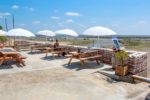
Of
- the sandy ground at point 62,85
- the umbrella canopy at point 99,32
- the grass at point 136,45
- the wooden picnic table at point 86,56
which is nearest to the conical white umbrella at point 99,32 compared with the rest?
the umbrella canopy at point 99,32

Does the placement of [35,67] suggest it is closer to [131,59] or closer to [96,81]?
[96,81]

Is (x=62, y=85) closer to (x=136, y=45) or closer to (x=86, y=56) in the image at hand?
(x=86, y=56)

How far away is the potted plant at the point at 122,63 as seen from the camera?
27.3 feet

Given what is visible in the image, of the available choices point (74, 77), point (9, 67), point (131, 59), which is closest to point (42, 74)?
point (74, 77)

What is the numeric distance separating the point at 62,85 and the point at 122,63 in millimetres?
2702

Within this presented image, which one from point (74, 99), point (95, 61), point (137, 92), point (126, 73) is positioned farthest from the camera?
point (95, 61)

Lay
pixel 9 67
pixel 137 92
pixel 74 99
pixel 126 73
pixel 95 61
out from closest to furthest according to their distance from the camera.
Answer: pixel 74 99, pixel 137 92, pixel 126 73, pixel 9 67, pixel 95 61

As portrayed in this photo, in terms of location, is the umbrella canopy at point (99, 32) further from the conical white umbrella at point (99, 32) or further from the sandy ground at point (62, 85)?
the sandy ground at point (62, 85)

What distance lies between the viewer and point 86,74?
8719 millimetres

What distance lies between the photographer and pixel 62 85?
7238 millimetres

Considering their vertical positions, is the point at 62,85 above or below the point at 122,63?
below

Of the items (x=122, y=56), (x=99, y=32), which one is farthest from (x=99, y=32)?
(x=122, y=56)

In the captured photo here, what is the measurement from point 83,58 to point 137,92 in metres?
3.77

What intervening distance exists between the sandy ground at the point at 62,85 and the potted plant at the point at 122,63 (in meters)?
0.54
